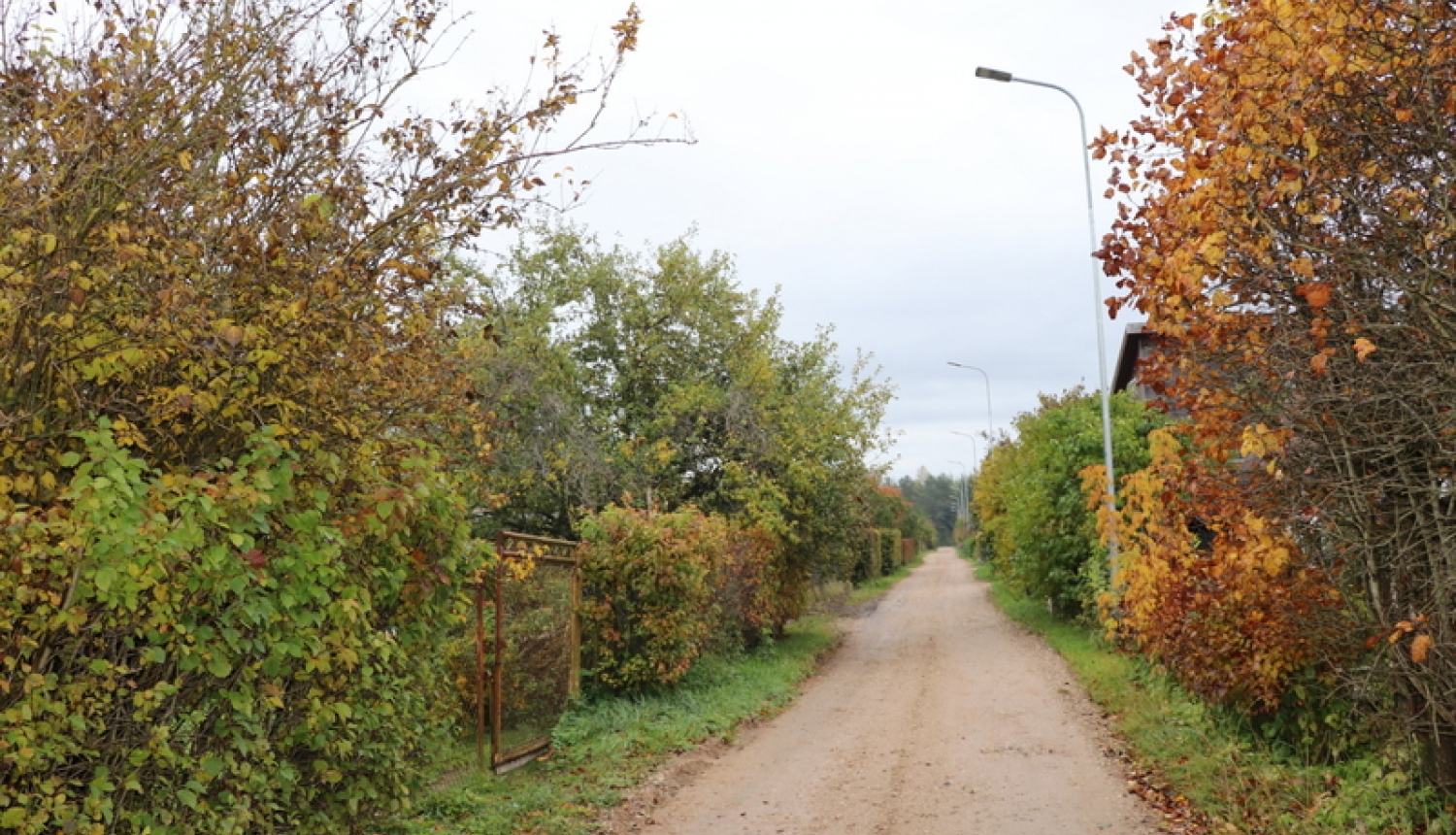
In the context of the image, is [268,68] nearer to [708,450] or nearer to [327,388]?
[327,388]

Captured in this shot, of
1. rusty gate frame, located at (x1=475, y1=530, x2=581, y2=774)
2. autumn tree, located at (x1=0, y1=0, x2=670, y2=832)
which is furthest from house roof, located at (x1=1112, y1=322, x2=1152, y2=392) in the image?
autumn tree, located at (x1=0, y1=0, x2=670, y2=832)

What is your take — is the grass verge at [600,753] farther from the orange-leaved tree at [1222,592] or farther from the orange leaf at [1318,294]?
the orange leaf at [1318,294]

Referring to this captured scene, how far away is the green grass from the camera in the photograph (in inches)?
269

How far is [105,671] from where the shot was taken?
3883mm

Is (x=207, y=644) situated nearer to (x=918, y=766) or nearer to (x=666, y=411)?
(x=918, y=766)

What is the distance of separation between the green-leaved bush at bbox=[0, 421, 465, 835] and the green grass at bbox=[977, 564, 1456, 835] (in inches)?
219

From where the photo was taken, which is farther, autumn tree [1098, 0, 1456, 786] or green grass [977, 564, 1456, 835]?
green grass [977, 564, 1456, 835]

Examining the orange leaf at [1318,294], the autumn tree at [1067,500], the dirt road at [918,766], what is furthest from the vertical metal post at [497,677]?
the autumn tree at [1067,500]

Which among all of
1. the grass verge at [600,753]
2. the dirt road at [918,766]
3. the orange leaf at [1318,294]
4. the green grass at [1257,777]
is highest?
the orange leaf at [1318,294]

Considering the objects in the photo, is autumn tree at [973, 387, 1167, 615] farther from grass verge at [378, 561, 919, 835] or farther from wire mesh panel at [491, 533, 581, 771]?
wire mesh panel at [491, 533, 581, 771]

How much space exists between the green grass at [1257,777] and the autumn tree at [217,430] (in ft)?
17.9

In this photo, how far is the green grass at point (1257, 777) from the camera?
22.4 ft

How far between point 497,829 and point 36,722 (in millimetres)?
4698

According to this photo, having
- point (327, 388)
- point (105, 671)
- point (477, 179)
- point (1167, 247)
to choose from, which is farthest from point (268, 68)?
point (1167, 247)
